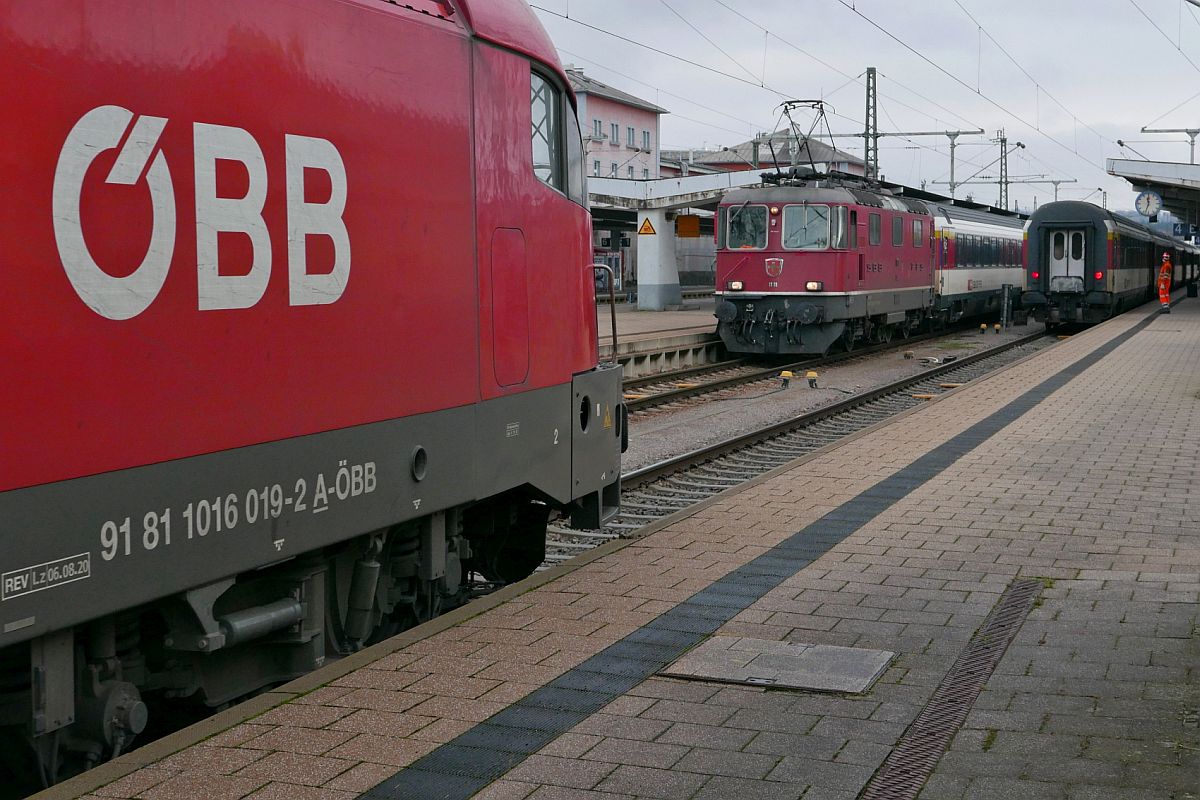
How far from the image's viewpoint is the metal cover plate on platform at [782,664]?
534 centimetres

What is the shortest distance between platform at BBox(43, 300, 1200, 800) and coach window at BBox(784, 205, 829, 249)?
14.6 m

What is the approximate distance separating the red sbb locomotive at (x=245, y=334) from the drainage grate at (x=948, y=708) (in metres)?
2.12

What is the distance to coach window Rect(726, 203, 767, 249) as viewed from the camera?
2486cm

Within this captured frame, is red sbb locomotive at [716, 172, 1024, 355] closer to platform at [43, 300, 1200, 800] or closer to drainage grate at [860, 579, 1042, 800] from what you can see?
platform at [43, 300, 1200, 800]

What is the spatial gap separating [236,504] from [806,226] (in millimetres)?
20846

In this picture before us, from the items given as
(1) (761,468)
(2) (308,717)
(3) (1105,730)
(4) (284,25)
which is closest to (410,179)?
(4) (284,25)

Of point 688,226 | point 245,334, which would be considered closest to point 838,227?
point 688,226

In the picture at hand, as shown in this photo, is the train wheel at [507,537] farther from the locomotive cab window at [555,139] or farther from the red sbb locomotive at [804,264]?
the red sbb locomotive at [804,264]

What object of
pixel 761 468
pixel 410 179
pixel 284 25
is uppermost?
pixel 284 25

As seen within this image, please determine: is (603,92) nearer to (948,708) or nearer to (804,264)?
(804,264)

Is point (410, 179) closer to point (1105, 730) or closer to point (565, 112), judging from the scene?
point (565, 112)

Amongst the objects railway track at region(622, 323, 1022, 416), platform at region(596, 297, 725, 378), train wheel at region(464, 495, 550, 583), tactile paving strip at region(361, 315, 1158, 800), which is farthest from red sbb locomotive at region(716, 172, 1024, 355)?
train wheel at region(464, 495, 550, 583)

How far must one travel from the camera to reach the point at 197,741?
14.8ft

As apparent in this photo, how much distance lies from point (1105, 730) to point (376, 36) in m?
3.66
